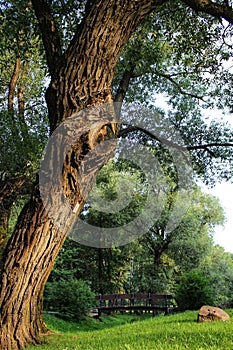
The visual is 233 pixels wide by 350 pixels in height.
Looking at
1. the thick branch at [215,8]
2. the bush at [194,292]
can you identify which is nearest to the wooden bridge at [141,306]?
the bush at [194,292]

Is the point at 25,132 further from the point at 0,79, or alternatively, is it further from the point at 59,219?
the point at 59,219

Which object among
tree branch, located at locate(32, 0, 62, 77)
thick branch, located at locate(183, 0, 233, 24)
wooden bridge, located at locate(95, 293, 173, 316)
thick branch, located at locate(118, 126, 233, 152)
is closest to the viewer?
tree branch, located at locate(32, 0, 62, 77)

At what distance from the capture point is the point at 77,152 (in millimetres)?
4344

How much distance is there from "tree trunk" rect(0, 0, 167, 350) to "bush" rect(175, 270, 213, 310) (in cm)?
843

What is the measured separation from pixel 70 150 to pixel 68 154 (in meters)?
0.05

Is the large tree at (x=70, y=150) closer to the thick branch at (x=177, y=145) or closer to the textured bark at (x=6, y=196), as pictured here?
the thick branch at (x=177, y=145)

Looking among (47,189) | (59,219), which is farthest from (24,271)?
(47,189)

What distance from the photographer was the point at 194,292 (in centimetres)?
1205

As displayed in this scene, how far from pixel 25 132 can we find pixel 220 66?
18.4 feet

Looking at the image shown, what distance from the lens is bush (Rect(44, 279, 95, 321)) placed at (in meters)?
12.1

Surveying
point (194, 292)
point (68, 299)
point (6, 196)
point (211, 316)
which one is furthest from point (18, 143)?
point (194, 292)

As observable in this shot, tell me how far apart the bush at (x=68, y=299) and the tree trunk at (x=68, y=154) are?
7.83 meters

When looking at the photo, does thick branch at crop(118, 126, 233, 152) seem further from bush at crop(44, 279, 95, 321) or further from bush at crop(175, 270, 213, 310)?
bush at crop(44, 279, 95, 321)

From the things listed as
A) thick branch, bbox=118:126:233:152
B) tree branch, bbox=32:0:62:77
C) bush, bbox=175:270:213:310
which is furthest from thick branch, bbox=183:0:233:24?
bush, bbox=175:270:213:310
